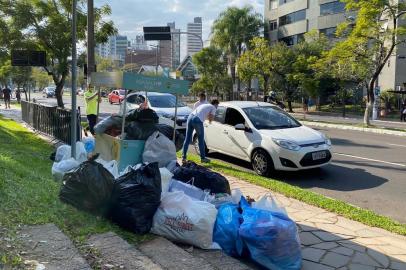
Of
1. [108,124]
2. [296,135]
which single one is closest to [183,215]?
[108,124]

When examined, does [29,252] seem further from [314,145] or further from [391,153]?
[391,153]

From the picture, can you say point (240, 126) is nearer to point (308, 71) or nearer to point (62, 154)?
point (62, 154)

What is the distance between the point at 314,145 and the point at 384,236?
386 centimetres

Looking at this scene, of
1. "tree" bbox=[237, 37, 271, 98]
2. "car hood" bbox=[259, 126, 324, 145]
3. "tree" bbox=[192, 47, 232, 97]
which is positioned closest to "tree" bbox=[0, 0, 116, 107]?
"car hood" bbox=[259, 126, 324, 145]

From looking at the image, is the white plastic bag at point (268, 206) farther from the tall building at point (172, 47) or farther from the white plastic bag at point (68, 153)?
the tall building at point (172, 47)

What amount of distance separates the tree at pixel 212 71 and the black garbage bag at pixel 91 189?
49344 mm

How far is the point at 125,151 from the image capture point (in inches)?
293

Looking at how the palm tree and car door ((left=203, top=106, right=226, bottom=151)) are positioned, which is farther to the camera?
the palm tree

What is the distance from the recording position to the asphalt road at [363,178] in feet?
24.7

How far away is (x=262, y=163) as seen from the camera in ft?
31.3

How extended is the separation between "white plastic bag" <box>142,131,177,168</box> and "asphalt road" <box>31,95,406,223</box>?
2912 millimetres

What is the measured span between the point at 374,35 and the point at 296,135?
15.1 meters

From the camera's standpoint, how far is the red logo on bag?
471 centimetres

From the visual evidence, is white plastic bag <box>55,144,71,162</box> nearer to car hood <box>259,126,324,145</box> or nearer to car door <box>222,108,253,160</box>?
car door <box>222,108,253,160</box>
